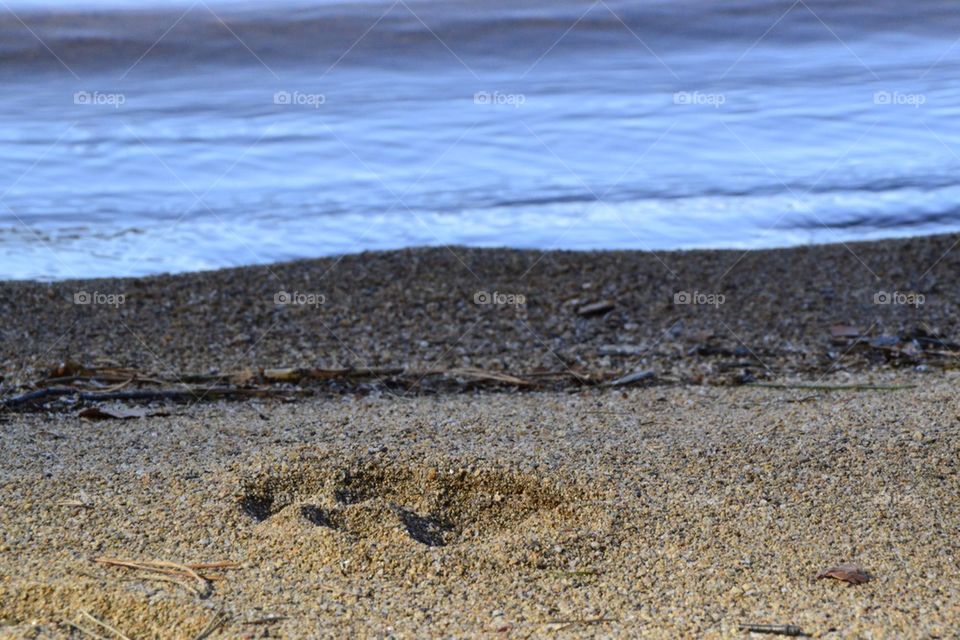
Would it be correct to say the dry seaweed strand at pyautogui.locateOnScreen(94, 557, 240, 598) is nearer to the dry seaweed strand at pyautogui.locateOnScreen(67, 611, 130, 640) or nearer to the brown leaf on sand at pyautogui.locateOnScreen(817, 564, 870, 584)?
the dry seaweed strand at pyautogui.locateOnScreen(67, 611, 130, 640)

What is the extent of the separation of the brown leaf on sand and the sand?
0.08 ft

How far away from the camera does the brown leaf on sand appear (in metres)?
1.87

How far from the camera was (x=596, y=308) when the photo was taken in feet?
15.0

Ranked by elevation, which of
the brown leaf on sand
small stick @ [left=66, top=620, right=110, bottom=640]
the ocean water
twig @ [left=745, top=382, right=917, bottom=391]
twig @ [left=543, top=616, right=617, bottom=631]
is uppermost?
the ocean water

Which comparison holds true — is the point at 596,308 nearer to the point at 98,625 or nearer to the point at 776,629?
the point at 776,629

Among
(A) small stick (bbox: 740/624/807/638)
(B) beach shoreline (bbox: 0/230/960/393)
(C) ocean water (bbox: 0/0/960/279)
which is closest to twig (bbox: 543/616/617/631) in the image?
(A) small stick (bbox: 740/624/807/638)

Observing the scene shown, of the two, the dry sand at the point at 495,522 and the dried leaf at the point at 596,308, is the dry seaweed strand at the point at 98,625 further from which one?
the dried leaf at the point at 596,308

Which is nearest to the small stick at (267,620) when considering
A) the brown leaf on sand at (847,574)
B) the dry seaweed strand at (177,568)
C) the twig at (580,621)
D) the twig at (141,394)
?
the dry seaweed strand at (177,568)

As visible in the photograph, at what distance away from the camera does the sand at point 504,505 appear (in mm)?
1768

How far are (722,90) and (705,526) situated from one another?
7.19 meters

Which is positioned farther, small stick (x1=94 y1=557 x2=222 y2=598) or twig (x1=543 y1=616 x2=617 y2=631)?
small stick (x1=94 y1=557 x2=222 y2=598)

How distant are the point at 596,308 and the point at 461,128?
11.5ft

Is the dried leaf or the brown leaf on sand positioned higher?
the dried leaf

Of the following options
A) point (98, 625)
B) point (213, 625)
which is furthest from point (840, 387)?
point (98, 625)
